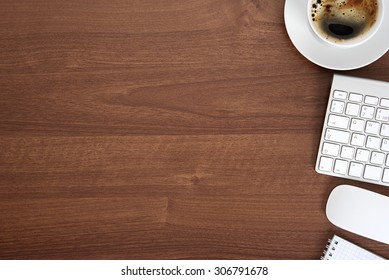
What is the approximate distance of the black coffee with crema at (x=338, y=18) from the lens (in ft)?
2.27

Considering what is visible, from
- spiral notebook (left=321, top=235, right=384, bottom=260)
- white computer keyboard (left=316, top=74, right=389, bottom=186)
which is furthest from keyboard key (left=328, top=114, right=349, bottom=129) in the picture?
spiral notebook (left=321, top=235, right=384, bottom=260)

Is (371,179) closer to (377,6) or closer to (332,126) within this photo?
(332,126)

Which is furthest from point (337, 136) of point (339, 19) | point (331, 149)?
point (339, 19)

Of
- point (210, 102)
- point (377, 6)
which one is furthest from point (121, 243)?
point (377, 6)

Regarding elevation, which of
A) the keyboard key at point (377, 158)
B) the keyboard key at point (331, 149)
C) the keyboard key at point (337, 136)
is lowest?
the keyboard key at point (377, 158)

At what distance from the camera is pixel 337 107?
0.69m

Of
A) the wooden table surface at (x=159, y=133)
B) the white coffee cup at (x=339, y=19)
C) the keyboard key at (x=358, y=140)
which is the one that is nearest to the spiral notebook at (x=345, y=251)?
the wooden table surface at (x=159, y=133)

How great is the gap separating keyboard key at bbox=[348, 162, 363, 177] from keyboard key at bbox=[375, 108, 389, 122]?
0.06 meters

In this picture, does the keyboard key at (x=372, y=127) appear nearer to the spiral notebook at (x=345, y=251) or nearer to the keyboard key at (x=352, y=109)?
the keyboard key at (x=352, y=109)

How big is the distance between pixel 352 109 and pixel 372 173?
79mm

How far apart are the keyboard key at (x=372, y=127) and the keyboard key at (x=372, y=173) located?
0.14ft

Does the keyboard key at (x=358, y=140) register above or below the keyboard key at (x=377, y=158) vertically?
above

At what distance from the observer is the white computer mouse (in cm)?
69
